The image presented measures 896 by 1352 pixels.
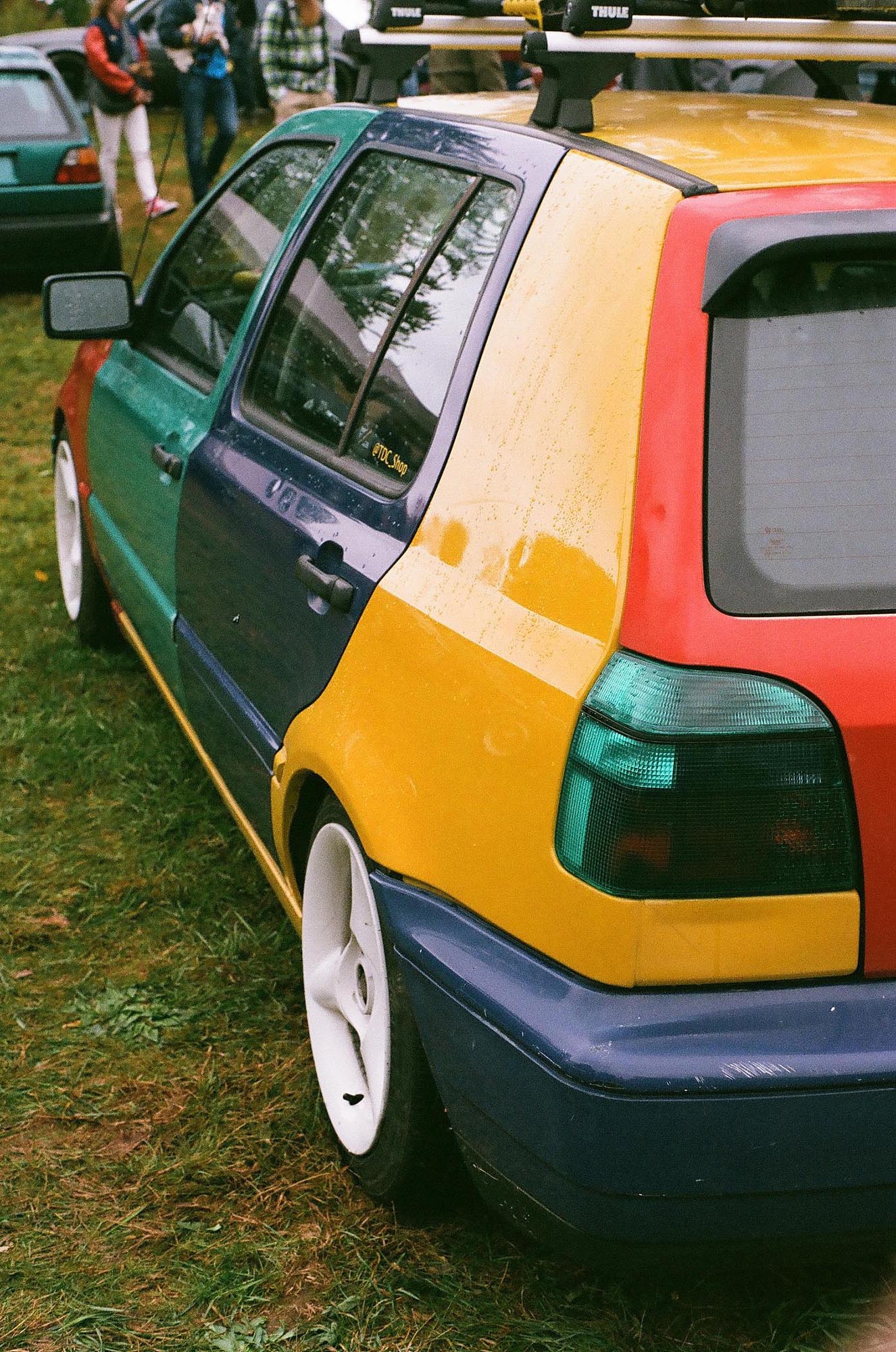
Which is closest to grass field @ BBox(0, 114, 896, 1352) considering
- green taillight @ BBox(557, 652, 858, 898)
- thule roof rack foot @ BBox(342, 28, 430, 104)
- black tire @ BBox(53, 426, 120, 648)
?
green taillight @ BBox(557, 652, 858, 898)

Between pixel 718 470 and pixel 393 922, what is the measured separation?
0.78m

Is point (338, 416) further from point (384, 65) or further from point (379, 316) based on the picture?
point (384, 65)

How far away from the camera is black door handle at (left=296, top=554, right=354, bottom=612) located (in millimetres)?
2326

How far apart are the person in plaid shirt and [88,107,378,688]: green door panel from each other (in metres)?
6.80

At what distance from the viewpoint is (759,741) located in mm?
1721

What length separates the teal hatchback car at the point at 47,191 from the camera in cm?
1016

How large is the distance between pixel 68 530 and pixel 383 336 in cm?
285

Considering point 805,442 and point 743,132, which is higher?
point 743,132

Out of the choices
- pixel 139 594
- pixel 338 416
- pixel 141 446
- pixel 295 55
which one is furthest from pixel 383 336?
pixel 295 55

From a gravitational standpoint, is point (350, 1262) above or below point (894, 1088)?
below

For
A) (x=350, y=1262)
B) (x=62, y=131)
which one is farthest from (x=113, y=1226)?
(x=62, y=131)

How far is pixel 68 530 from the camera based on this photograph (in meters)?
5.14

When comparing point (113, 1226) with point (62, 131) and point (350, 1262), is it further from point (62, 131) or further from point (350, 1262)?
point (62, 131)

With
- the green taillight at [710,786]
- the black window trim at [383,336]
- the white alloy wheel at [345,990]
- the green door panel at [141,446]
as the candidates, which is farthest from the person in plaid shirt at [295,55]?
the green taillight at [710,786]
